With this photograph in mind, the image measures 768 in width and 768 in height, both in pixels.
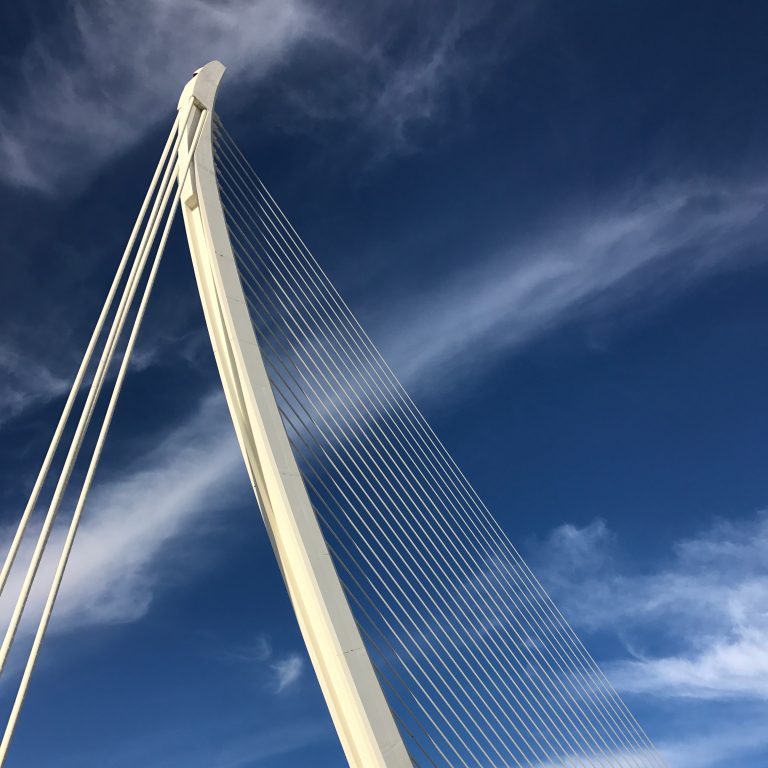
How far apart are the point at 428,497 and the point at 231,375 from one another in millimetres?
5130

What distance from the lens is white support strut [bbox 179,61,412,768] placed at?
777 cm

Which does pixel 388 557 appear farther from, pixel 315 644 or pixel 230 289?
pixel 230 289

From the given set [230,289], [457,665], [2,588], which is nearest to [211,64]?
[230,289]

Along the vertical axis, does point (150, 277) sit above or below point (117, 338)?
above

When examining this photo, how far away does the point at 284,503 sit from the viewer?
852 cm

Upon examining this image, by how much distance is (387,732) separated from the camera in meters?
Result: 7.75

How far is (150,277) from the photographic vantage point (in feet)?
29.3

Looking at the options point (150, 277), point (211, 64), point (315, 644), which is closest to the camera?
point (315, 644)

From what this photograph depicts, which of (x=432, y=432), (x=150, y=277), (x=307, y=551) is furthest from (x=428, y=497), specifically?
(x=150, y=277)

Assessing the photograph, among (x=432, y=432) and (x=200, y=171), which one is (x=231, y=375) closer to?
(x=200, y=171)

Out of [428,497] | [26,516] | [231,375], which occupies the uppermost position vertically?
[231,375]

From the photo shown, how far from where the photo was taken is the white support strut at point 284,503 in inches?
306

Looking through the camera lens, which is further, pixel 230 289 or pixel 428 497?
pixel 428 497

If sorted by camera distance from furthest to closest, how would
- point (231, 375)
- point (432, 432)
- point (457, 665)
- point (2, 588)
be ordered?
point (432, 432), point (457, 665), point (231, 375), point (2, 588)
